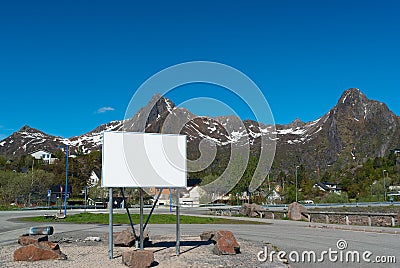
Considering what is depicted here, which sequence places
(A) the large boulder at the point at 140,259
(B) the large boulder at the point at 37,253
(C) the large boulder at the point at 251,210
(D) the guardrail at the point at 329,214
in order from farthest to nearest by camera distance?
(C) the large boulder at the point at 251,210
(D) the guardrail at the point at 329,214
(B) the large boulder at the point at 37,253
(A) the large boulder at the point at 140,259

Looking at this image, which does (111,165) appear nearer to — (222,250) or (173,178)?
(173,178)

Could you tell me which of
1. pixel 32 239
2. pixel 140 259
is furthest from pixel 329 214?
pixel 32 239

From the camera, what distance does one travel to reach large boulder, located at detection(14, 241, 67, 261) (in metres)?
13.0

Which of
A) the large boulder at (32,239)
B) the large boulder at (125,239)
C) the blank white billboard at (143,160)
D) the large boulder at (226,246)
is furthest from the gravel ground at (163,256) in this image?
the blank white billboard at (143,160)

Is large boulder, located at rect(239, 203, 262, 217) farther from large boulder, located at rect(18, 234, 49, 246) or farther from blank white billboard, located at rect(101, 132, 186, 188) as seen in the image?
large boulder, located at rect(18, 234, 49, 246)

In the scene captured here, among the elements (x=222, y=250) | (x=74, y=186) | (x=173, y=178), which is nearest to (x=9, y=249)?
(x=173, y=178)

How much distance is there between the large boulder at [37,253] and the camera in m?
13.0

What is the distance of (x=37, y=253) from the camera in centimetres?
1322

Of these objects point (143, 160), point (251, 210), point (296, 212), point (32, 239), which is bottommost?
point (251, 210)

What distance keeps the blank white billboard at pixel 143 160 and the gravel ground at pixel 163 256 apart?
230 centimetres

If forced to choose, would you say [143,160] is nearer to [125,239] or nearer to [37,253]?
[125,239]

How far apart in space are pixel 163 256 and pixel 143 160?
3118 millimetres

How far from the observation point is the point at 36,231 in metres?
14.6

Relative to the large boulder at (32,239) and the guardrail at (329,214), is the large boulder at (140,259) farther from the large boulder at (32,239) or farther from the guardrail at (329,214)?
the guardrail at (329,214)
